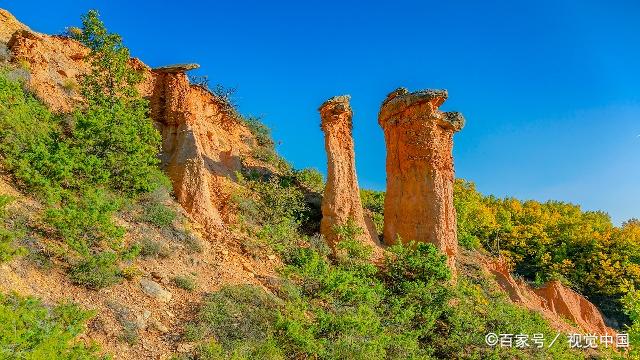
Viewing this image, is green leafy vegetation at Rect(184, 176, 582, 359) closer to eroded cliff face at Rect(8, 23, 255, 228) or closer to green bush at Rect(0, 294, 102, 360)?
eroded cliff face at Rect(8, 23, 255, 228)

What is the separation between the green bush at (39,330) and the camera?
595cm

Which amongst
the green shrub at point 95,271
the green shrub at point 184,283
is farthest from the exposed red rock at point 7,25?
the green shrub at point 184,283

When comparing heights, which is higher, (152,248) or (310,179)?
(310,179)

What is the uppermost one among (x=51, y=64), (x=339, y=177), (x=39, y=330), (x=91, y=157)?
(x=51, y=64)

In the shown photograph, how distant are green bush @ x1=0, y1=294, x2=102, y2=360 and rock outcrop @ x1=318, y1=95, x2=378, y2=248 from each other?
30.5 ft

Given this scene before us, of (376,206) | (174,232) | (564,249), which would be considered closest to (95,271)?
(174,232)

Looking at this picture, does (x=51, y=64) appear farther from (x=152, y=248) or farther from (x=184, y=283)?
(x=184, y=283)

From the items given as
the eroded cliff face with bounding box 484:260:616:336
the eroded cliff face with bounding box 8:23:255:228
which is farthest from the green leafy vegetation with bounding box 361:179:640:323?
the eroded cliff face with bounding box 8:23:255:228

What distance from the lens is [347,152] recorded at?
17.7 metres

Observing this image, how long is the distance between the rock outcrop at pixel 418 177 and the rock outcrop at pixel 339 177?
1317 mm

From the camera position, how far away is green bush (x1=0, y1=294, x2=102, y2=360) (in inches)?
234

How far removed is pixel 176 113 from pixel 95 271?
7763 millimetres

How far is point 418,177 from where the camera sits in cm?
1777

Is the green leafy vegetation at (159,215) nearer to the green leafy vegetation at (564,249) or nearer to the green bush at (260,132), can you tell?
the green bush at (260,132)
